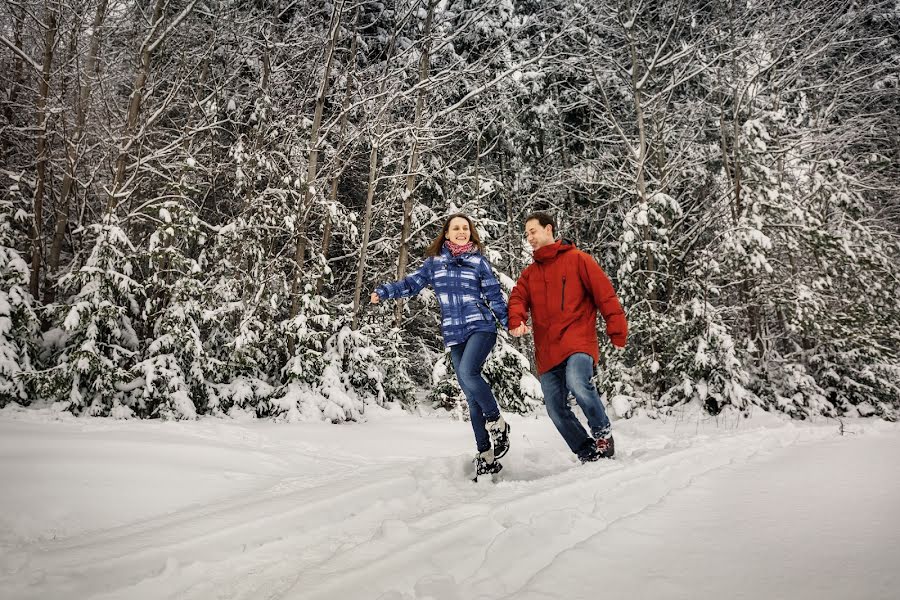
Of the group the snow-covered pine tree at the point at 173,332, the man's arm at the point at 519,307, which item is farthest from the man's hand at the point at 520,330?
the snow-covered pine tree at the point at 173,332

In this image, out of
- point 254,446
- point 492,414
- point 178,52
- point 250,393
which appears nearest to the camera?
point 492,414

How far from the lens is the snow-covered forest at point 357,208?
21.5ft

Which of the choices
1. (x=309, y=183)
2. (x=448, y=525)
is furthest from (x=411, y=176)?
(x=448, y=525)

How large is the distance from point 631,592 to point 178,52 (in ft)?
36.0

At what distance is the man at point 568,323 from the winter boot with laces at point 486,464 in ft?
1.76

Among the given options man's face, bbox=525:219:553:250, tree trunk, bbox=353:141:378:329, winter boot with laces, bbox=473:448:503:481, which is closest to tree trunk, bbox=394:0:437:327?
tree trunk, bbox=353:141:378:329

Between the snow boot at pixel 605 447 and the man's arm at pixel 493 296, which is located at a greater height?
the man's arm at pixel 493 296

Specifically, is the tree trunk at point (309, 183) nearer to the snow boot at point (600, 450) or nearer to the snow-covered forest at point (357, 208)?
the snow-covered forest at point (357, 208)

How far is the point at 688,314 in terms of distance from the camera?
934 cm

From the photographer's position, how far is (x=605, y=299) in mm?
3516

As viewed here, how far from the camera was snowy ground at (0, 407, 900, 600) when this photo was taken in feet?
4.54

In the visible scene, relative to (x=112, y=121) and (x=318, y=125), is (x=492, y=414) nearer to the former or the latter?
(x=318, y=125)

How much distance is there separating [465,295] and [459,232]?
0.50 meters

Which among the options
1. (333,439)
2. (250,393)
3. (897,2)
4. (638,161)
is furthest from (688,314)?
(897,2)
